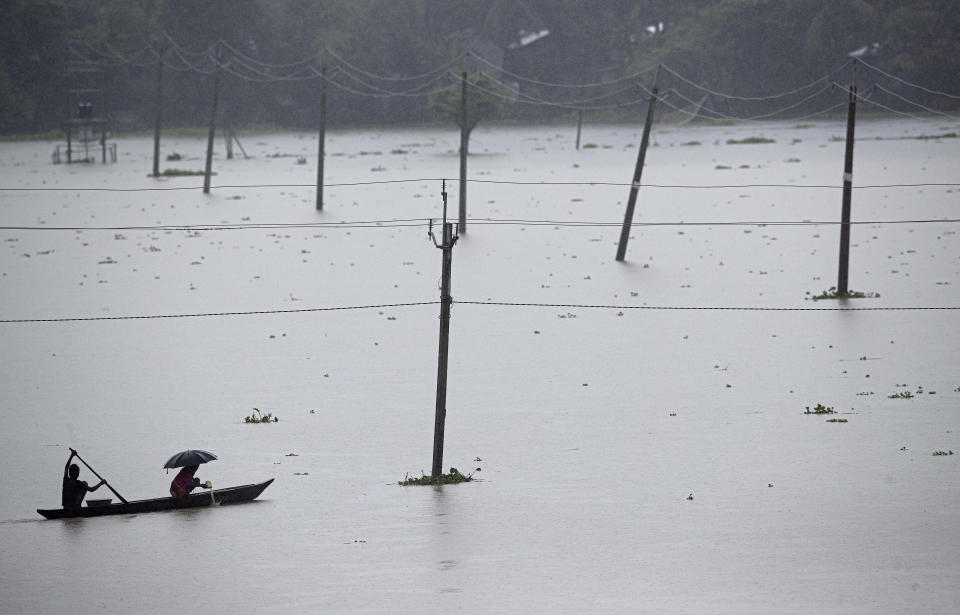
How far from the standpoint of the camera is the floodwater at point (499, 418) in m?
16.1

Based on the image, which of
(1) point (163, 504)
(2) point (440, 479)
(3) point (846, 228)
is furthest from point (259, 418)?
(3) point (846, 228)

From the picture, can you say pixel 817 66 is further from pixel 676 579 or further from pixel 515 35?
pixel 676 579

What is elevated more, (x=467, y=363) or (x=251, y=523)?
(x=467, y=363)

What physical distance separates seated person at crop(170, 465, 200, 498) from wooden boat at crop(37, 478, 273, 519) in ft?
0.46

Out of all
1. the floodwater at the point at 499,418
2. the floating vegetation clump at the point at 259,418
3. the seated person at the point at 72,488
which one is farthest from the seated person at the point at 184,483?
the floating vegetation clump at the point at 259,418

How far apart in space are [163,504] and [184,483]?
46 centimetres

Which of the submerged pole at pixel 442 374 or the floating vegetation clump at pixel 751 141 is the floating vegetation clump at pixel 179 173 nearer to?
the floating vegetation clump at pixel 751 141

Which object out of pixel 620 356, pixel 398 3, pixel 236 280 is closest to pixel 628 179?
pixel 236 280

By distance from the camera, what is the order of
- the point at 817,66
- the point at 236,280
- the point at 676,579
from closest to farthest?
the point at 676,579
the point at 236,280
the point at 817,66

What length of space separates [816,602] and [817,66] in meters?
128

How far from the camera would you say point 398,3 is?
154500mm

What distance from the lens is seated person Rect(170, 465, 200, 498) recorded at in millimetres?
19859

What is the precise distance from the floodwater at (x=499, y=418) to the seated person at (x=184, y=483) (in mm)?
479

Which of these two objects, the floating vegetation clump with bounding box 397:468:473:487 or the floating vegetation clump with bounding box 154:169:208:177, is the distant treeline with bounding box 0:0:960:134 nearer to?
the floating vegetation clump with bounding box 154:169:208:177
